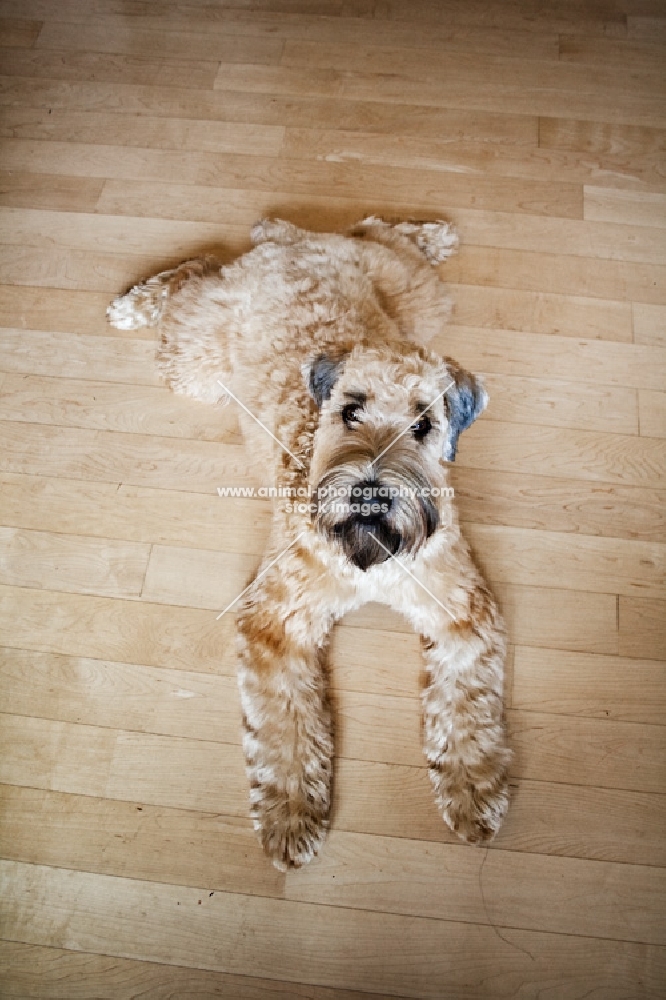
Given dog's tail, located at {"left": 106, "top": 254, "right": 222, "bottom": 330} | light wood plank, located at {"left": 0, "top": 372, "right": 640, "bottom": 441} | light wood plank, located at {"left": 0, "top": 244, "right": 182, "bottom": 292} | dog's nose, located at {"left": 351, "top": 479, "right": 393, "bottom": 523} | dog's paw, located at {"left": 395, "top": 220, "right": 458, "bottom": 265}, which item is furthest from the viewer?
light wood plank, located at {"left": 0, "top": 244, "right": 182, "bottom": 292}

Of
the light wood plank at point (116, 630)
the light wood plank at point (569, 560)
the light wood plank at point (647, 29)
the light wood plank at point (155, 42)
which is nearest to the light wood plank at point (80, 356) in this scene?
the light wood plank at point (116, 630)

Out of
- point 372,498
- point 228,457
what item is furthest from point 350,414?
point 228,457

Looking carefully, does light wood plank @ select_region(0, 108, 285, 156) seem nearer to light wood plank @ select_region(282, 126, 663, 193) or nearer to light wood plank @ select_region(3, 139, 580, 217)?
light wood plank @ select_region(3, 139, 580, 217)

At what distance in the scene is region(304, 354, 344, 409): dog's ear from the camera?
2371 mm

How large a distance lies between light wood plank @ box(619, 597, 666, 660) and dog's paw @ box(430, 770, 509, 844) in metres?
0.82

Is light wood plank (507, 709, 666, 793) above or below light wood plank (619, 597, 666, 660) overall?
below

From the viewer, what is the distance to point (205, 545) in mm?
3025

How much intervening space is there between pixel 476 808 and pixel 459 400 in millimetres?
1494

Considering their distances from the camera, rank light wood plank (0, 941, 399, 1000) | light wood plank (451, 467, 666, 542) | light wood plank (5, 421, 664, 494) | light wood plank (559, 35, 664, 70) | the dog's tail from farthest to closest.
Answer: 1. light wood plank (559, 35, 664, 70)
2. the dog's tail
3. light wood plank (5, 421, 664, 494)
4. light wood plank (451, 467, 666, 542)
5. light wood plank (0, 941, 399, 1000)

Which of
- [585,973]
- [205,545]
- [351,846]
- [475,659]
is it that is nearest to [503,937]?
[585,973]

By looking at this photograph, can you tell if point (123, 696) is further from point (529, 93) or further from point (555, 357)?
point (529, 93)

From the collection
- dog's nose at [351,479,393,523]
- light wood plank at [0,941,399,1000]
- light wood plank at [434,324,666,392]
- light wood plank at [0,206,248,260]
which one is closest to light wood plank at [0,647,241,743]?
light wood plank at [0,941,399,1000]

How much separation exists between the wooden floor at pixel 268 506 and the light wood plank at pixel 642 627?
0.4 inches

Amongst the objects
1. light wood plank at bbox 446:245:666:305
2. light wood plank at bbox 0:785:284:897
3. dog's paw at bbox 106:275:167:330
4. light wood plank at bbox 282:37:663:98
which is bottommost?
light wood plank at bbox 0:785:284:897
